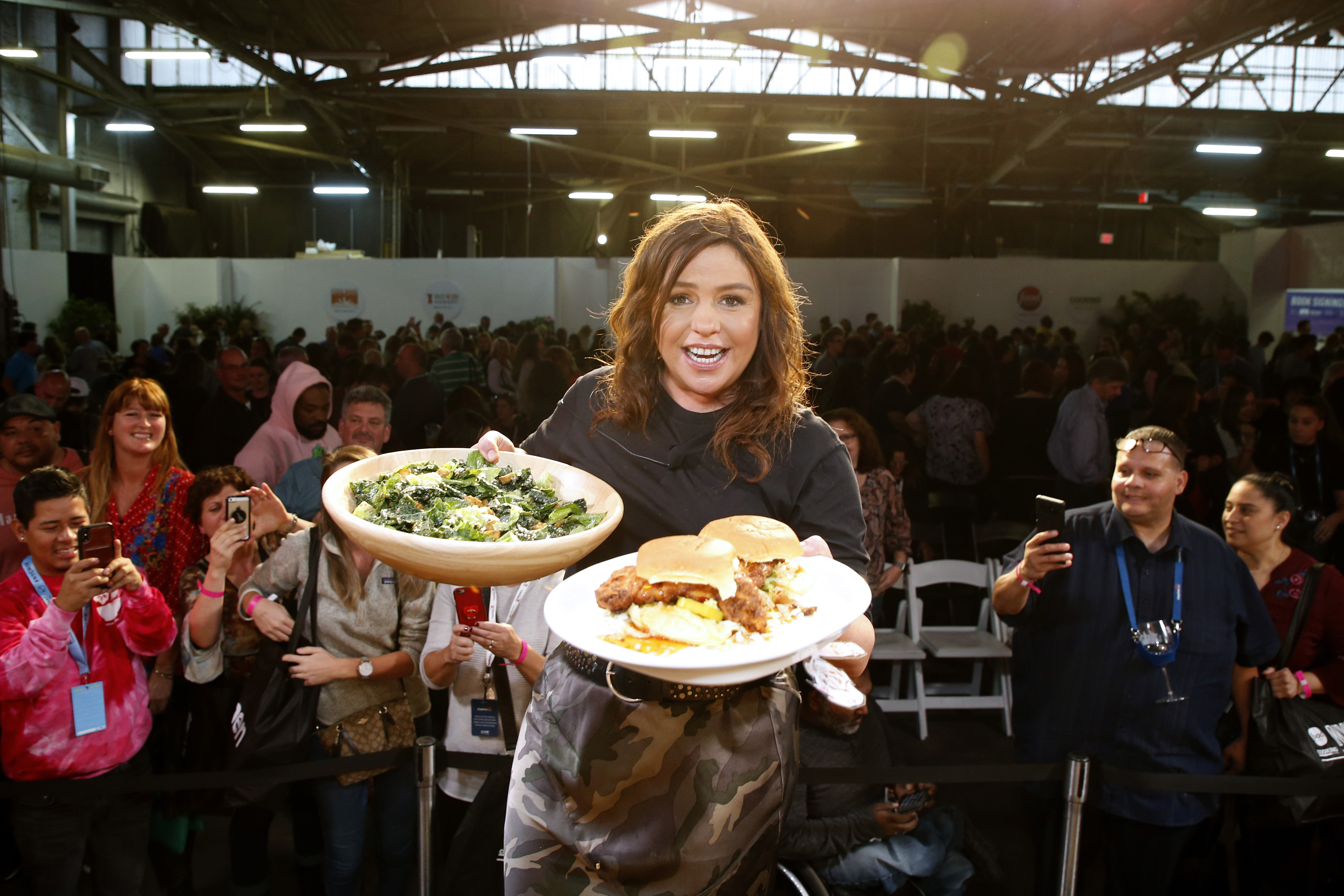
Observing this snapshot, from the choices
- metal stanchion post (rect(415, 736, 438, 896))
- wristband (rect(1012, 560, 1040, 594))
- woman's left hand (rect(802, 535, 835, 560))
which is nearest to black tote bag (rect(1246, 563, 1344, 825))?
wristband (rect(1012, 560, 1040, 594))

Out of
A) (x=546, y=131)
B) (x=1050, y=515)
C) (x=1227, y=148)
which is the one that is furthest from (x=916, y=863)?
(x=1227, y=148)

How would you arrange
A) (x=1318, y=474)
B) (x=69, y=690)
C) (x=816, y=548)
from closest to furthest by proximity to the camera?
(x=816, y=548) → (x=69, y=690) → (x=1318, y=474)

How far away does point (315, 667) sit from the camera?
285 centimetres

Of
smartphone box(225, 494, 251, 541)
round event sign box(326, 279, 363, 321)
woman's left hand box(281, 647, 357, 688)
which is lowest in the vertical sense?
woman's left hand box(281, 647, 357, 688)

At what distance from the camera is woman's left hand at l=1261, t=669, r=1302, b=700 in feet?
10.3

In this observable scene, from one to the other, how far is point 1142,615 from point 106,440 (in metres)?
3.77

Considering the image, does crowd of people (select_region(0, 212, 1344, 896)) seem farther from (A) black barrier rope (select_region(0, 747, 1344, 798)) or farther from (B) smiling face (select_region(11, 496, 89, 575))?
(A) black barrier rope (select_region(0, 747, 1344, 798))

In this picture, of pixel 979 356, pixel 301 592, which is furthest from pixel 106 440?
pixel 979 356

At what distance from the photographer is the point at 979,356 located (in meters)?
9.16

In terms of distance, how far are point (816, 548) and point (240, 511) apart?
2.15 meters

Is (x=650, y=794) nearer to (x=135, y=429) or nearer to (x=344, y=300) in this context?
(x=135, y=429)

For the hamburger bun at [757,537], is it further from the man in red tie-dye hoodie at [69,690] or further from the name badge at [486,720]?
the man in red tie-dye hoodie at [69,690]

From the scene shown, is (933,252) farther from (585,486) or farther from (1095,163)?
(585,486)

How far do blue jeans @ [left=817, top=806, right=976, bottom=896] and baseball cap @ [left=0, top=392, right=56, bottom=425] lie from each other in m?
3.62
